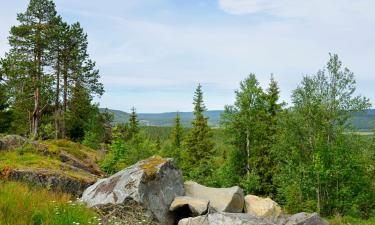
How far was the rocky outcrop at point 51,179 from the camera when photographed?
1433cm

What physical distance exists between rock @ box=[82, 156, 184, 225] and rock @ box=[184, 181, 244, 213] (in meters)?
1.18

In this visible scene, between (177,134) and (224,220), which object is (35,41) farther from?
(224,220)

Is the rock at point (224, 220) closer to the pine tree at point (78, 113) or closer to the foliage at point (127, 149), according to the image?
the foliage at point (127, 149)

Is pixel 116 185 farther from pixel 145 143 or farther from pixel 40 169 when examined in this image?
pixel 145 143

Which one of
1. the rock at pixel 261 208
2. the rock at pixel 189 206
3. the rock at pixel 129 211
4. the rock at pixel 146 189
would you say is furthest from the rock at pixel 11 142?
the rock at pixel 261 208

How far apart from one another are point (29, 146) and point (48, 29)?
2245 cm

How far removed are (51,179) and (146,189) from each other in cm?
379

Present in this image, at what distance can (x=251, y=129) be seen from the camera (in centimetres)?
4216

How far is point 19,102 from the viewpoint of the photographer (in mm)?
40656

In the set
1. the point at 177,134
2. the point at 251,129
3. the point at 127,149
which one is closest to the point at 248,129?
the point at 251,129

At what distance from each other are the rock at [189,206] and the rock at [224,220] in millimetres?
1090

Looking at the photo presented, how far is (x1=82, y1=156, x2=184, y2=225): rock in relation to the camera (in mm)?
13008

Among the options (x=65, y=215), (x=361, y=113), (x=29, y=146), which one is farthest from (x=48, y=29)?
(x=65, y=215)

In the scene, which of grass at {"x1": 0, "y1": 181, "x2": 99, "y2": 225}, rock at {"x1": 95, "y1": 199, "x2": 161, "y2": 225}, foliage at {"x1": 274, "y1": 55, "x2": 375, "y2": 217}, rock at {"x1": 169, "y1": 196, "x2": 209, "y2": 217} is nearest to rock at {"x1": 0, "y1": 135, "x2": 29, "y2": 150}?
rock at {"x1": 95, "y1": 199, "x2": 161, "y2": 225}
